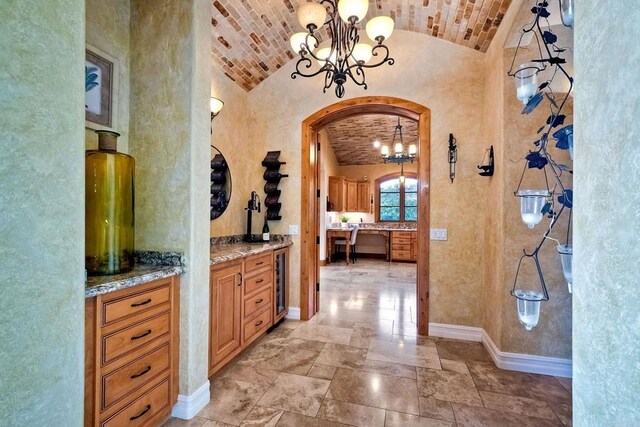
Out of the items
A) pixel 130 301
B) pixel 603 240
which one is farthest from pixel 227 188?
pixel 603 240

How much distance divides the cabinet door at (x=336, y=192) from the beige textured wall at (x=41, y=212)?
720 centimetres

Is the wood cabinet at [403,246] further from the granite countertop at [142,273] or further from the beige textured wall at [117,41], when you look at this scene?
the beige textured wall at [117,41]

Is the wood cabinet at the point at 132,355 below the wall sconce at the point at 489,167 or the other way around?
below

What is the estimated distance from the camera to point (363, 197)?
8812 mm

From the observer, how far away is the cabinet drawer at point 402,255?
26.0 ft

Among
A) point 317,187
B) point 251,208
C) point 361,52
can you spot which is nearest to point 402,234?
point 317,187

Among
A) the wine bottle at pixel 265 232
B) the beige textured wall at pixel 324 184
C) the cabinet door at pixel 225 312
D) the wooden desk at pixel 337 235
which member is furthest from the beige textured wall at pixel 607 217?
the wooden desk at pixel 337 235

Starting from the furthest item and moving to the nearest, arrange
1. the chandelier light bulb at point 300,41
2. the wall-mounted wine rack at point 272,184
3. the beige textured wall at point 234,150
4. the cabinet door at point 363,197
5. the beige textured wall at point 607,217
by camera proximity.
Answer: the cabinet door at point 363,197 < the wall-mounted wine rack at point 272,184 < the beige textured wall at point 234,150 < the chandelier light bulb at point 300,41 < the beige textured wall at point 607,217

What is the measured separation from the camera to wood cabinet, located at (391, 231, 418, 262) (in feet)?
25.9

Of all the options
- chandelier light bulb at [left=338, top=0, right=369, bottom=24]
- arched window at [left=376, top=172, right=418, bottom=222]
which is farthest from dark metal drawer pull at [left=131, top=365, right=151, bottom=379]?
arched window at [left=376, top=172, right=418, bottom=222]

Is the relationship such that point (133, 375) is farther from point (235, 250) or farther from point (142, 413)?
point (235, 250)

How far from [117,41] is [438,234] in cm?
319

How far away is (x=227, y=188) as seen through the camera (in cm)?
326

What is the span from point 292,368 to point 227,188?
1.96 m
